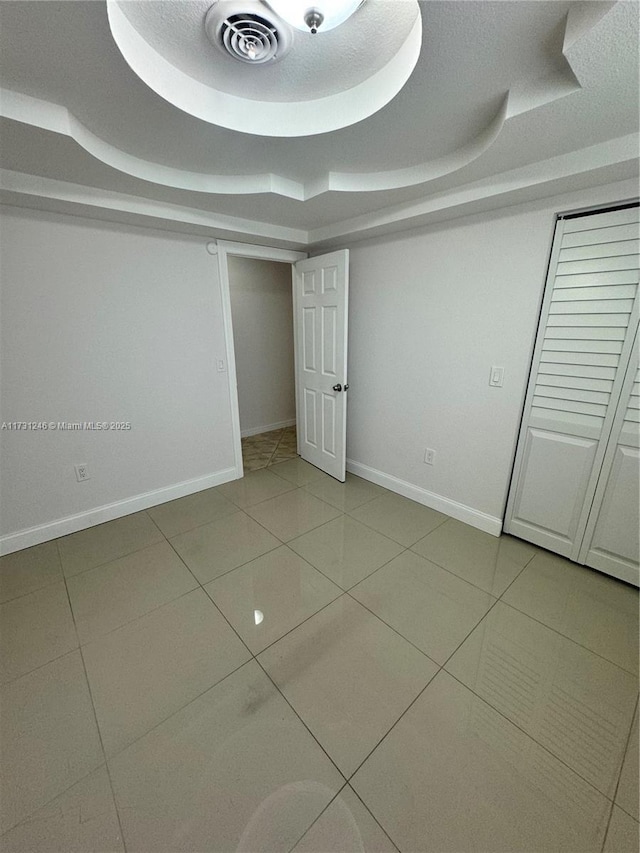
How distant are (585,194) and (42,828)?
3341 mm

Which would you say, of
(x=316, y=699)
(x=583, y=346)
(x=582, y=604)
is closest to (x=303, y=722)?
(x=316, y=699)

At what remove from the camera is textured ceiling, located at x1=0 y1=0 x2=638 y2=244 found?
960mm

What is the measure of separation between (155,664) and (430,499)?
6.89 ft

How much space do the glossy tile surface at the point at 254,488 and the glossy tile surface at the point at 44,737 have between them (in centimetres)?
150

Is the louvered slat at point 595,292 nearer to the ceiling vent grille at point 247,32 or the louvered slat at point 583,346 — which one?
the louvered slat at point 583,346

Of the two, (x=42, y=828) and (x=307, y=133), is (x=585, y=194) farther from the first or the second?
(x=42, y=828)

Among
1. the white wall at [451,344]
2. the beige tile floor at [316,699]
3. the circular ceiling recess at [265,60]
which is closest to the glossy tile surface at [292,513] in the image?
the beige tile floor at [316,699]

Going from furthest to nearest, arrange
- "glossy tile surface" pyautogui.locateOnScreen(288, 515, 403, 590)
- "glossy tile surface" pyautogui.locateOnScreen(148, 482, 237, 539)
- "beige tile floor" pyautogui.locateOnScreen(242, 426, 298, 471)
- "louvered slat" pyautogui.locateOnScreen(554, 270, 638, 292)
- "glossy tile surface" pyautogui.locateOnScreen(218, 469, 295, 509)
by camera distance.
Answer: "beige tile floor" pyautogui.locateOnScreen(242, 426, 298, 471) → "glossy tile surface" pyautogui.locateOnScreen(218, 469, 295, 509) → "glossy tile surface" pyautogui.locateOnScreen(148, 482, 237, 539) → "glossy tile surface" pyautogui.locateOnScreen(288, 515, 403, 590) → "louvered slat" pyautogui.locateOnScreen(554, 270, 638, 292)

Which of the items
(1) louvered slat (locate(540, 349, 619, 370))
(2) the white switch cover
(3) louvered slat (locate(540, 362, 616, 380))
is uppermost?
(1) louvered slat (locate(540, 349, 619, 370))

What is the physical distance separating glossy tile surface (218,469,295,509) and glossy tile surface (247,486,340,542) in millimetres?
93

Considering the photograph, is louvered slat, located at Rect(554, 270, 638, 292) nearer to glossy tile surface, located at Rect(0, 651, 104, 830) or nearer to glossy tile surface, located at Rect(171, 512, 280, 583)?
glossy tile surface, located at Rect(171, 512, 280, 583)

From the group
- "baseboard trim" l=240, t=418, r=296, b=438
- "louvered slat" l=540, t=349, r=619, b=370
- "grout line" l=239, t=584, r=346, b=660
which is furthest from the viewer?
"baseboard trim" l=240, t=418, r=296, b=438

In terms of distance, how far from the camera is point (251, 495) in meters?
2.91

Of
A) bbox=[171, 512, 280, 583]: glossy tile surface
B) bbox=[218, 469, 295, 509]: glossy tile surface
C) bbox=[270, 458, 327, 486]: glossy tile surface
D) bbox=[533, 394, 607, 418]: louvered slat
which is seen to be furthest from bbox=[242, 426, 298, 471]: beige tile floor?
bbox=[533, 394, 607, 418]: louvered slat
